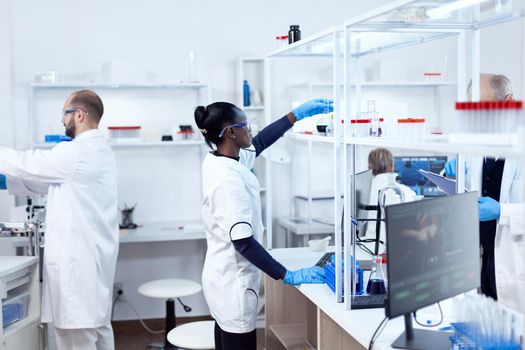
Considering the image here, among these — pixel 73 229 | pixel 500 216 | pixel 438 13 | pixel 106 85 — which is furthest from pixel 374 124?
pixel 106 85

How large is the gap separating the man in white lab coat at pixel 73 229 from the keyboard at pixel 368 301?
1.47 m

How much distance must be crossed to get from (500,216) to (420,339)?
0.91 m

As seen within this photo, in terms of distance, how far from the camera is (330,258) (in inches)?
116

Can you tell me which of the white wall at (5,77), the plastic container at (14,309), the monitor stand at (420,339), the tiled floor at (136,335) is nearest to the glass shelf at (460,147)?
the monitor stand at (420,339)

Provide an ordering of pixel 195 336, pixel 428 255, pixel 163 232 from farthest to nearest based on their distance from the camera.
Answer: pixel 163 232 < pixel 195 336 < pixel 428 255

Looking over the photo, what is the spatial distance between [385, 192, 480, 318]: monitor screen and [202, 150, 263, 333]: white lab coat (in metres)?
0.83

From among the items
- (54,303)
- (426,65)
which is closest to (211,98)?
(426,65)

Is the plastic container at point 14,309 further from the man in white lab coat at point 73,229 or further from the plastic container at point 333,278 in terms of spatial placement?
the plastic container at point 333,278

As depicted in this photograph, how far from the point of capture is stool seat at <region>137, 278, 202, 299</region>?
408 centimetres

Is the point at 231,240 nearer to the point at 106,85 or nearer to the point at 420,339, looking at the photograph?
the point at 420,339

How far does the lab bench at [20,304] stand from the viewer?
9.83 feet

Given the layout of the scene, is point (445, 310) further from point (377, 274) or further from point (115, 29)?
point (115, 29)

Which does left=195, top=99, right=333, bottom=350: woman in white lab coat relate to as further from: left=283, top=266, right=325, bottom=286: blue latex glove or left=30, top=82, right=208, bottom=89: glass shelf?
Answer: left=30, top=82, right=208, bottom=89: glass shelf

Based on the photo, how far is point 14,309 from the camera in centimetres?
315
